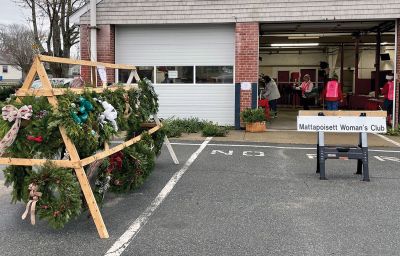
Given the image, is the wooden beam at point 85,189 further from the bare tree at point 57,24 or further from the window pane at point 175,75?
the bare tree at point 57,24

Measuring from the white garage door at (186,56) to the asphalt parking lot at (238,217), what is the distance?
651cm

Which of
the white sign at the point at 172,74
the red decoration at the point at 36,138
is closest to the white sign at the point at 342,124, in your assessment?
the red decoration at the point at 36,138

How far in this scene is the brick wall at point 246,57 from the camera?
14.9 meters

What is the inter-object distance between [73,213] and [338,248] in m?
2.74

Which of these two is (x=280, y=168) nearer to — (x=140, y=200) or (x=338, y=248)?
(x=140, y=200)

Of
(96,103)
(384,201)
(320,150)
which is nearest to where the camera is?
(96,103)

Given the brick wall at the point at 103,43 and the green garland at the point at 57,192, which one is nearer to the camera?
the green garland at the point at 57,192

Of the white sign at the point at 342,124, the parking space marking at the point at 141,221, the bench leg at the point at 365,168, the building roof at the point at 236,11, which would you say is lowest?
the parking space marking at the point at 141,221

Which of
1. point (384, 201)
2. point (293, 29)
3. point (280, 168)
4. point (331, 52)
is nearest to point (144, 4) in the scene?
point (293, 29)

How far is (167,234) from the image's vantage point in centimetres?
534

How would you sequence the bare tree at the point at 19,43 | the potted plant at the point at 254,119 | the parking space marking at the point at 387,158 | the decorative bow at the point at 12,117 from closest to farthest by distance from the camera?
the decorative bow at the point at 12,117 < the parking space marking at the point at 387,158 < the potted plant at the point at 254,119 < the bare tree at the point at 19,43

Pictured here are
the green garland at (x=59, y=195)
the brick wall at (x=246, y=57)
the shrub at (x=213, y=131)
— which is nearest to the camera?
the green garland at (x=59, y=195)

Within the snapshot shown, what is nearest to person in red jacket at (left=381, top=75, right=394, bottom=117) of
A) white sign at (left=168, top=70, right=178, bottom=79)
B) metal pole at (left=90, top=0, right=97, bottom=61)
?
white sign at (left=168, top=70, right=178, bottom=79)

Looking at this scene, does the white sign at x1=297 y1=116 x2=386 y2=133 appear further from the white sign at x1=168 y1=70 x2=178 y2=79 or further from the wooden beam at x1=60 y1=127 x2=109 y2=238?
the white sign at x1=168 y1=70 x2=178 y2=79
